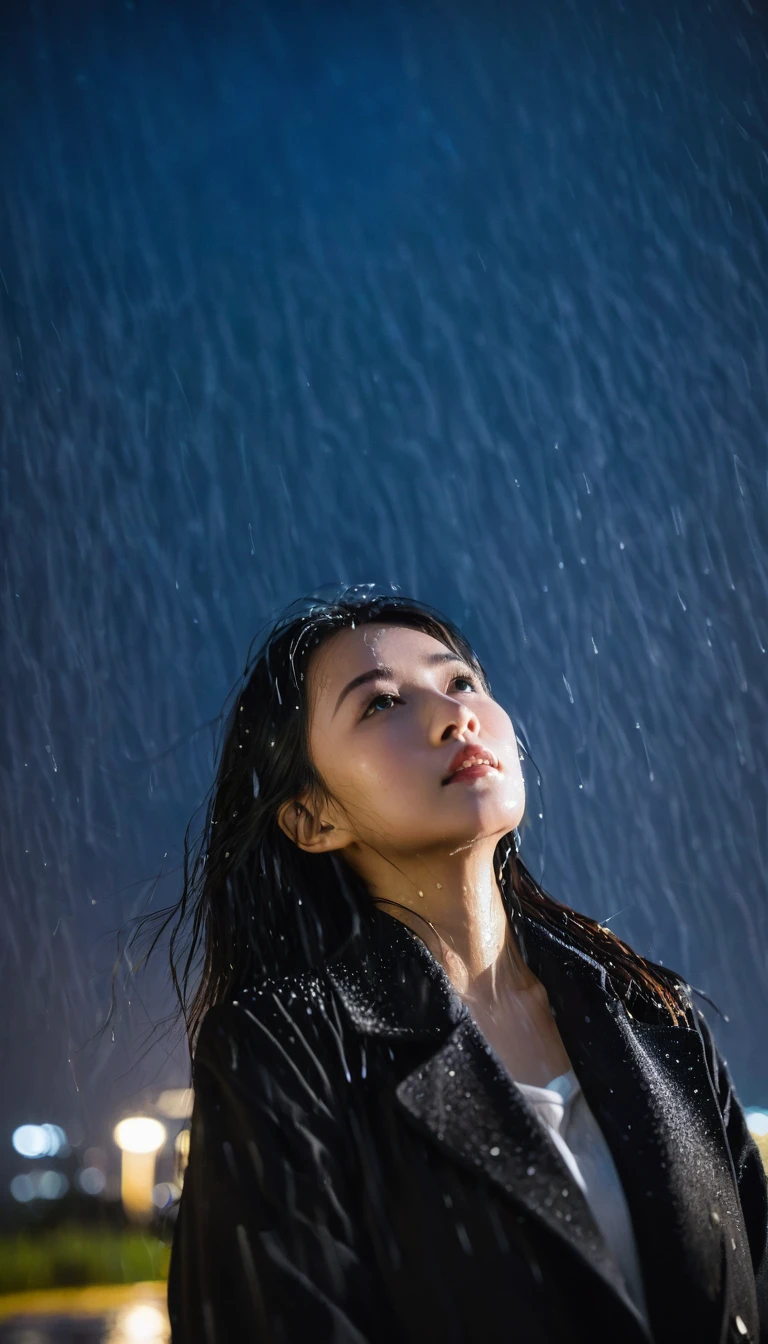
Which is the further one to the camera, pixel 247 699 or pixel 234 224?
pixel 234 224

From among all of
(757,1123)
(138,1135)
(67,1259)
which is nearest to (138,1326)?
(67,1259)

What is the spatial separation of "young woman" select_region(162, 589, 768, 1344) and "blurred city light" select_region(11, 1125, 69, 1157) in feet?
17.4

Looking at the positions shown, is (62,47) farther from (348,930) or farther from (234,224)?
(348,930)

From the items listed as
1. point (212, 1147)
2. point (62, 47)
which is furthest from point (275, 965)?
point (62, 47)

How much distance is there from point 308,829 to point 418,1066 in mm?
620

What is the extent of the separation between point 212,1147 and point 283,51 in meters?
6.67

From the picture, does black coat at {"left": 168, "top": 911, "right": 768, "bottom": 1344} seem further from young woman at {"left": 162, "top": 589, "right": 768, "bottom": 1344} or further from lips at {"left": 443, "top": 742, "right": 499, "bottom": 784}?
lips at {"left": 443, "top": 742, "right": 499, "bottom": 784}

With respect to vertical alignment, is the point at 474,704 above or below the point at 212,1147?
above

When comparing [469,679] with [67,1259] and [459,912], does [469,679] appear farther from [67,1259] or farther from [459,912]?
[67,1259]

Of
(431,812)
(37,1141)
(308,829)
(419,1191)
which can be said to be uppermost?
(37,1141)

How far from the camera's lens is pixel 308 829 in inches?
88.9

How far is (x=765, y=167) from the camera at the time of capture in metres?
5.88

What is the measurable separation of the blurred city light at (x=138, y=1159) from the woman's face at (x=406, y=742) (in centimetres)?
355

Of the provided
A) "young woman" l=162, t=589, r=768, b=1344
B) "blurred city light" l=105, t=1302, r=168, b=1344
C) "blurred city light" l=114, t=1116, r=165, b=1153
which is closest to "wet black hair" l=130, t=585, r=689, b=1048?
"young woman" l=162, t=589, r=768, b=1344
